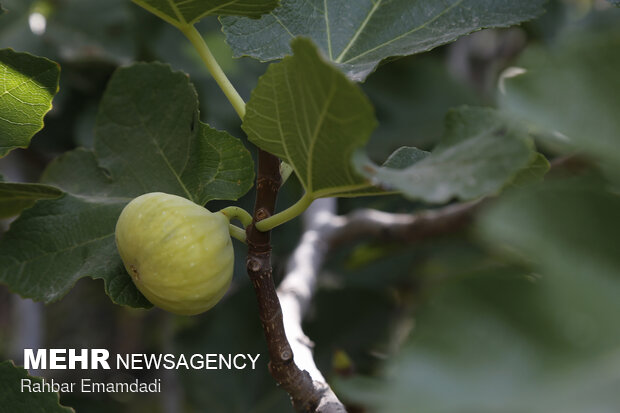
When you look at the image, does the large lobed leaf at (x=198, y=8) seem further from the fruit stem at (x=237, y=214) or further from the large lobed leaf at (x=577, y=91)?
the large lobed leaf at (x=577, y=91)

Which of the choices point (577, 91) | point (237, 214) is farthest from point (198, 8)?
point (577, 91)

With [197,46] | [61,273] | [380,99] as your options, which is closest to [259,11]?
[197,46]

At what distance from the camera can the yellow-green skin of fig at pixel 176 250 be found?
68 cm

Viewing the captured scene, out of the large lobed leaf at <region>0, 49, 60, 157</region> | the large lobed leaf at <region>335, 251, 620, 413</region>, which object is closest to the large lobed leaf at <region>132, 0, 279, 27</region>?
the large lobed leaf at <region>0, 49, 60, 157</region>

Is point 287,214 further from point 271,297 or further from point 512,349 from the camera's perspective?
point 512,349

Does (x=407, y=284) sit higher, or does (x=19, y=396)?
(x=19, y=396)

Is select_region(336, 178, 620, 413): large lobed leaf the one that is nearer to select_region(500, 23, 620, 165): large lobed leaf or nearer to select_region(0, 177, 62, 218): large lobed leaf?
select_region(500, 23, 620, 165): large lobed leaf

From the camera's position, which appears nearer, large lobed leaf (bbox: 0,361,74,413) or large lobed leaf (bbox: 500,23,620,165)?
large lobed leaf (bbox: 500,23,620,165)

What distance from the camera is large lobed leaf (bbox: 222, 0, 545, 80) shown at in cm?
81

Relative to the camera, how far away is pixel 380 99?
206cm

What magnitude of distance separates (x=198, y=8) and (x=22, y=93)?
0.25 meters

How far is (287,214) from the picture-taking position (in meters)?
0.67

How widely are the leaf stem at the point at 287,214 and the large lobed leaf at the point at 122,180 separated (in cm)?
16

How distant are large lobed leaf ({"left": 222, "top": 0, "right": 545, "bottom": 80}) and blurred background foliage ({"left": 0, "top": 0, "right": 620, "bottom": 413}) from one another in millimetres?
184
